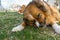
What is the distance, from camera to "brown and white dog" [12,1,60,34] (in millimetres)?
4223

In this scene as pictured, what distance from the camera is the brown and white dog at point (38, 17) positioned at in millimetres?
4223

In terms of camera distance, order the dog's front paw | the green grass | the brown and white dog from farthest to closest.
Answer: the dog's front paw
the brown and white dog
the green grass

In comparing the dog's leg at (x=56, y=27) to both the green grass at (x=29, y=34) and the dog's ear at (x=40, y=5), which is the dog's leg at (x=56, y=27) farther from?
the dog's ear at (x=40, y=5)

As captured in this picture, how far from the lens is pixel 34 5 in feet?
14.6

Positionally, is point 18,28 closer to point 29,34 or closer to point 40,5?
point 29,34

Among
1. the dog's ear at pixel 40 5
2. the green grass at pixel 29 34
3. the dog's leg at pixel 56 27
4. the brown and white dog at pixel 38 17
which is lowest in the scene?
the green grass at pixel 29 34

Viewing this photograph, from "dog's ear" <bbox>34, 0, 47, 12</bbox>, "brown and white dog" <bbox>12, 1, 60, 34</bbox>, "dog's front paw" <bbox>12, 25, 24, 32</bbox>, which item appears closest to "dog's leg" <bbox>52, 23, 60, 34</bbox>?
"brown and white dog" <bbox>12, 1, 60, 34</bbox>

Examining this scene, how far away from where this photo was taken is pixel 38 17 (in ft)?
13.9

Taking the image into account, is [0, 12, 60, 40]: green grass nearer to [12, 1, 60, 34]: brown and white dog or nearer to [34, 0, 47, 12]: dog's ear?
[12, 1, 60, 34]: brown and white dog

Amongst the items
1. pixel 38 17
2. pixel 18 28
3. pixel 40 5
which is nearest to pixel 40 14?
pixel 38 17

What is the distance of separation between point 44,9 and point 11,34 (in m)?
0.79

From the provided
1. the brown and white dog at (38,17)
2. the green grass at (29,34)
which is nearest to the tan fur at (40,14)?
the brown and white dog at (38,17)

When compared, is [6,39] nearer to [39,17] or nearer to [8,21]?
[39,17]

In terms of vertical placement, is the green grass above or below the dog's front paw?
below
